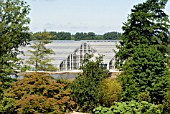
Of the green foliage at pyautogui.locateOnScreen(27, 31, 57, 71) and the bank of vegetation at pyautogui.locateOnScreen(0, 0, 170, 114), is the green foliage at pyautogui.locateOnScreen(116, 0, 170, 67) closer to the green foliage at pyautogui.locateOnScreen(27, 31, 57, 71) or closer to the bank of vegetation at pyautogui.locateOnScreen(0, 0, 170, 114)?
the bank of vegetation at pyautogui.locateOnScreen(0, 0, 170, 114)

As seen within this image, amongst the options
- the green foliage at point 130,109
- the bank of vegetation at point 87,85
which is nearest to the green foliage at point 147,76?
the bank of vegetation at point 87,85

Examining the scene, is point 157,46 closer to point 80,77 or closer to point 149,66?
point 149,66

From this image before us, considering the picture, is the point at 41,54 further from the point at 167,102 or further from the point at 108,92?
the point at 167,102

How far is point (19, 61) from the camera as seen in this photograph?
53.5ft

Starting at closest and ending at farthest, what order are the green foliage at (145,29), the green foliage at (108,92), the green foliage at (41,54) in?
the green foliage at (108,92)
the green foliage at (145,29)
the green foliage at (41,54)

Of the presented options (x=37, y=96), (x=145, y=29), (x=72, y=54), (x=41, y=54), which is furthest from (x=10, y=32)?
(x=72, y=54)

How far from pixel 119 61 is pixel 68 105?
21.7 ft

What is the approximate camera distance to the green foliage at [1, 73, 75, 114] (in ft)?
42.3

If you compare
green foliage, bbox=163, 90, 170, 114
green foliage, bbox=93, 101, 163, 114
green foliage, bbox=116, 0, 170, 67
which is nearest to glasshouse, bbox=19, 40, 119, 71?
green foliage, bbox=116, 0, 170, 67

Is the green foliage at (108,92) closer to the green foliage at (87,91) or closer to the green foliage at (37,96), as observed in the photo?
the green foliage at (87,91)

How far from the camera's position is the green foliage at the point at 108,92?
1623 cm

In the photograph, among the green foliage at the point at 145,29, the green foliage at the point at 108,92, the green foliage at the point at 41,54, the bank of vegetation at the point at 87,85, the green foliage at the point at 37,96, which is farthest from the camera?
the green foliage at the point at 41,54

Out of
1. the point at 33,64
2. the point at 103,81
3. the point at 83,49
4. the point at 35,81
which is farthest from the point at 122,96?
the point at 83,49

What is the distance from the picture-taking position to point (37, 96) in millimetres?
13016
